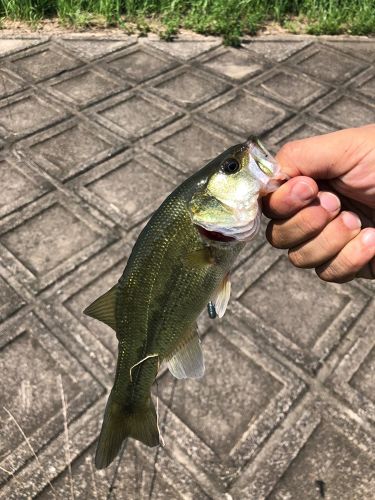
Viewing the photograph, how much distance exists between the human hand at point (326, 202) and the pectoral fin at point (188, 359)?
0.71 m

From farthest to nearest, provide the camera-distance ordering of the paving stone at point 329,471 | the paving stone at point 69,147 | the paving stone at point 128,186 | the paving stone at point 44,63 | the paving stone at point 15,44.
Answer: the paving stone at point 15,44 → the paving stone at point 44,63 → the paving stone at point 69,147 → the paving stone at point 128,186 → the paving stone at point 329,471

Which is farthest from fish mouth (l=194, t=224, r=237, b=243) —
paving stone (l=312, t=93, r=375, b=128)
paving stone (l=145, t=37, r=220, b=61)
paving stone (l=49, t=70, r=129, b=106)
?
paving stone (l=145, t=37, r=220, b=61)

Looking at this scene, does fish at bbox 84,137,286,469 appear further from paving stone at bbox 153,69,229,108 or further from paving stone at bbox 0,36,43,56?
paving stone at bbox 0,36,43,56

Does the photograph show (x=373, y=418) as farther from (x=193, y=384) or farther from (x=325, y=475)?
(x=193, y=384)

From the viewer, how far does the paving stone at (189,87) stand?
5.75 metres

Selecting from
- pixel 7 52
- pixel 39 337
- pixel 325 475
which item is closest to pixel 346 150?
pixel 325 475

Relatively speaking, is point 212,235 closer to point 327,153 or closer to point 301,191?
point 301,191

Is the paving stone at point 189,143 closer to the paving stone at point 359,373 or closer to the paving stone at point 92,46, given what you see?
the paving stone at point 92,46

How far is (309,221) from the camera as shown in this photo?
87.6 inches

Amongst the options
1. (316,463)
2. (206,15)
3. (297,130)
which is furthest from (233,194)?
(206,15)

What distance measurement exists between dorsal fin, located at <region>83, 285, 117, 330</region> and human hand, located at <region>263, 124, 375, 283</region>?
85cm

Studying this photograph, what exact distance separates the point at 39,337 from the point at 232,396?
1.46 metres

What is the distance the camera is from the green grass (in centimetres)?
702

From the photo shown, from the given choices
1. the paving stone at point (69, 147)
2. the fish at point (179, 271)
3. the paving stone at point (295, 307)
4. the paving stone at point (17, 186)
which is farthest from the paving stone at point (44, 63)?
the fish at point (179, 271)
